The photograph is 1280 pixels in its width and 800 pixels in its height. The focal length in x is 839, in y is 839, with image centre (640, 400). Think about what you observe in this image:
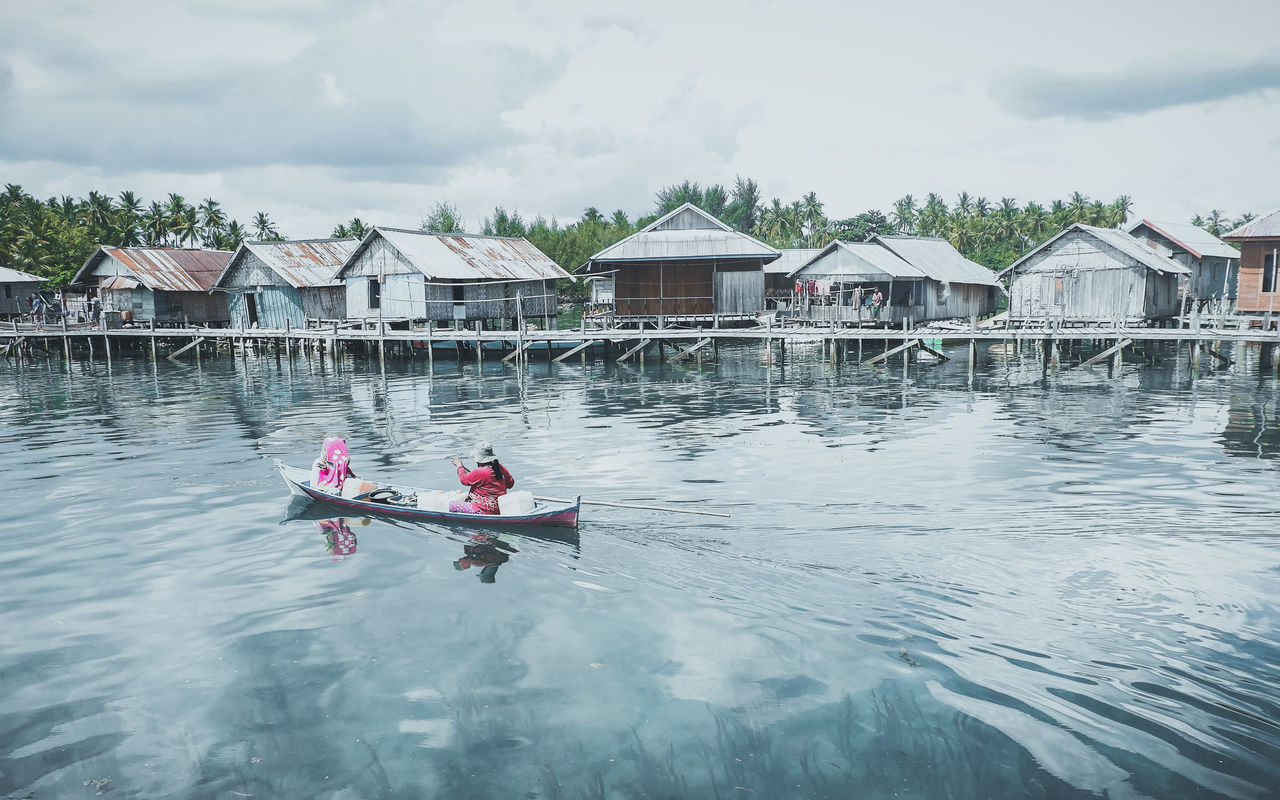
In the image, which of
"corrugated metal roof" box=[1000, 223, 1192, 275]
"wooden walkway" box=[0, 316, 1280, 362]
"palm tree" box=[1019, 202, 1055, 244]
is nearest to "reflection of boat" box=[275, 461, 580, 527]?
"wooden walkway" box=[0, 316, 1280, 362]

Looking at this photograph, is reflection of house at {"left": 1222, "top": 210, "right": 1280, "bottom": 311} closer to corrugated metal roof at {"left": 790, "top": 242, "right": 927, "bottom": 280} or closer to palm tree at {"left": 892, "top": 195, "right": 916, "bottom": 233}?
corrugated metal roof at {"left": 790, "top": 242, "right": 927, "bottom": 280}

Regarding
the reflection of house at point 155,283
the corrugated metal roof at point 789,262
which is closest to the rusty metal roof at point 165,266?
the reflection of house at point 155,283

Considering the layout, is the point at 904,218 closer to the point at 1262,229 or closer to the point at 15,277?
the point at 1262,229

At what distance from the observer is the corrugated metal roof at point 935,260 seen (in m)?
44.5

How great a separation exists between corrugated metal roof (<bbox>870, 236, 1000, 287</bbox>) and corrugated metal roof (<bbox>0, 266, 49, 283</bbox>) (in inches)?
2051

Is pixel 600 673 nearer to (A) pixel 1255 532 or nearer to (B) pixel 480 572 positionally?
(B) pixel 480 572

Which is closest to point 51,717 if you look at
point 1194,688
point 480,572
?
point 480,572

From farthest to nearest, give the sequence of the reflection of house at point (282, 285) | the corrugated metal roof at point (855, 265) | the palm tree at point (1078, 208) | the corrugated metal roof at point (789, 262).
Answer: the palm tree at point (1078, 208), the corrugated metal roof at point (789, 262), the reflection of house at point (282, 285), the corrugated metal roof at point (855, 265)

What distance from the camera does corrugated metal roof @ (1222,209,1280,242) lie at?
34156 millimetres

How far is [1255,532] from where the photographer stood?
13.2 metres

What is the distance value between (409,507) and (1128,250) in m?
37.4

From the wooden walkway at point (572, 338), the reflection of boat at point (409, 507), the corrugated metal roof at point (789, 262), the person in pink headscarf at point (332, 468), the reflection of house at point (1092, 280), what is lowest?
the reflection of boat at point (409, 507)

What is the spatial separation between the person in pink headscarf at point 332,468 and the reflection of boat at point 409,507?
18 centimetres

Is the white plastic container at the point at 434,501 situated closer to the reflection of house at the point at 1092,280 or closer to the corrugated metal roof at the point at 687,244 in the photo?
the corrugated metal roof at the point at 687,244
